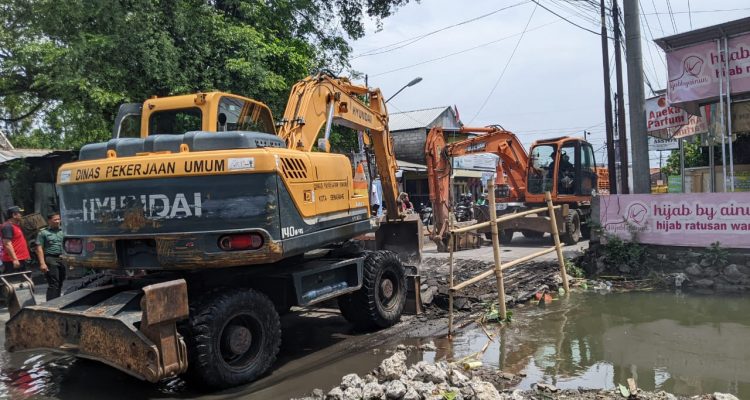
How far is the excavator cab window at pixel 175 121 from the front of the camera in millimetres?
6500

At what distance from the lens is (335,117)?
7.84 m

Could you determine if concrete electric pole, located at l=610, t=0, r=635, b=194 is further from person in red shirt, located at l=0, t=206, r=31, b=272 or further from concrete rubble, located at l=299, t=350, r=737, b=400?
person in red shirt, located at l=0, t=206, r=31, b=272

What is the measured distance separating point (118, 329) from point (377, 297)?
3446 millimetres

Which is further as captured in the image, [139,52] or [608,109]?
[608,109]

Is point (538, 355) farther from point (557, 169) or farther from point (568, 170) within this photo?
point (568, 170)

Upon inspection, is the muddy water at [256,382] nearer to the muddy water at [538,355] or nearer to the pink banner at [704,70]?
the muddy water at [538,355]

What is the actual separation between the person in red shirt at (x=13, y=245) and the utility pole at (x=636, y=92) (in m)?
12.0

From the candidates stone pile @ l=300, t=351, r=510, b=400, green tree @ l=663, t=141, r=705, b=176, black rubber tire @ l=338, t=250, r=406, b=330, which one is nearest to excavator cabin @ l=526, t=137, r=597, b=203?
green tree @ l=663, t=141, r=705, b=176

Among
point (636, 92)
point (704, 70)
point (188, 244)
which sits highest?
point (704, 70)

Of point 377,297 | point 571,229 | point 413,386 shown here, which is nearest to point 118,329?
point 413,386

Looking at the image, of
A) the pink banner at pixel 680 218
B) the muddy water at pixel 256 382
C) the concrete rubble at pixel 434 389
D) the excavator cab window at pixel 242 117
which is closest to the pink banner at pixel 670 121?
the pink banner at pixel 680 218

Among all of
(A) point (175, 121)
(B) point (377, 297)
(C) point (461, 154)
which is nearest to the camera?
(A) point (175, 121)

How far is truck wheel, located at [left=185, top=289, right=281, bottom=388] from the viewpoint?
5.09m

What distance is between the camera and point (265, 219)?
5.38m
